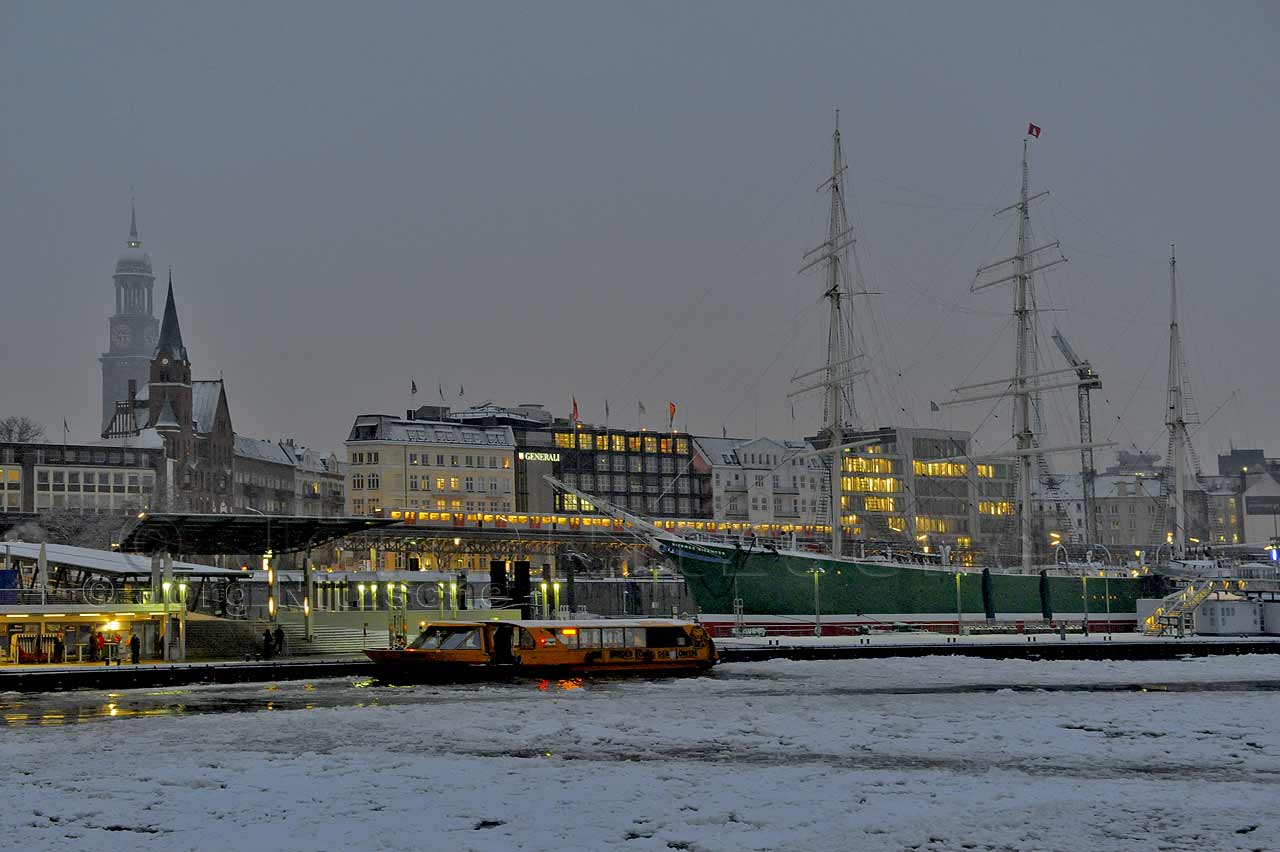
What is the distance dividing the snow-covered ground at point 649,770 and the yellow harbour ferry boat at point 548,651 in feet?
17.5

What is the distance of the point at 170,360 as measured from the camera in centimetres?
19538

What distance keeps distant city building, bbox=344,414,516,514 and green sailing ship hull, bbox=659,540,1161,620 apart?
83.6 meters

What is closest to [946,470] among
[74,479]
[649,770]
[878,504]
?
[878,504]

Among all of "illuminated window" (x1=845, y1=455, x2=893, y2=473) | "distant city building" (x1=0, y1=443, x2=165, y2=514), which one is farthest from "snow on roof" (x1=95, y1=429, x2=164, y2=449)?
"illuminated window" (x1=845, y1=455, x2=893, y2=473)

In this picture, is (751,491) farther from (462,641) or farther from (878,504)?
(462,641)

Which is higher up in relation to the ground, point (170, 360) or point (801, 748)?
point (170, 360)

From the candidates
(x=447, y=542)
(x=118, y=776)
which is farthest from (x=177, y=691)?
(x=447, y=542)

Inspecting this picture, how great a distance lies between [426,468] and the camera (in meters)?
170

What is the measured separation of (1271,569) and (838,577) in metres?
25.2

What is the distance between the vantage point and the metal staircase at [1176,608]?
80375 millimetres

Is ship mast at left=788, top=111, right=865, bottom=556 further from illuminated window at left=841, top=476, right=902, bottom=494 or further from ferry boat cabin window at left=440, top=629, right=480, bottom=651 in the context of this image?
illuminated window at left=841, top=476, right=902, bottom=494

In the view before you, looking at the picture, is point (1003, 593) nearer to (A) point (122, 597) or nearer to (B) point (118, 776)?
(A) point (122, 597)

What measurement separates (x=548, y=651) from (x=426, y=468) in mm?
120740

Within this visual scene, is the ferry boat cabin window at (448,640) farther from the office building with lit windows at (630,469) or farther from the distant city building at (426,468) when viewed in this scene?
the office building with lit windows at (630,469)
